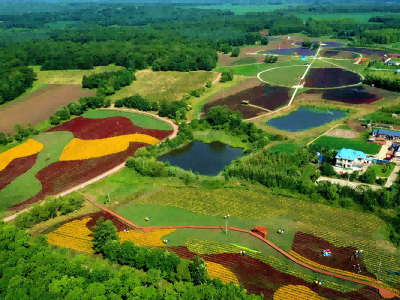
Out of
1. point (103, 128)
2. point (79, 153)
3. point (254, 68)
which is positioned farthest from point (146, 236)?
point (254, 68)

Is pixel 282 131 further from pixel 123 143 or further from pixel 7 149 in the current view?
pixel 7 149

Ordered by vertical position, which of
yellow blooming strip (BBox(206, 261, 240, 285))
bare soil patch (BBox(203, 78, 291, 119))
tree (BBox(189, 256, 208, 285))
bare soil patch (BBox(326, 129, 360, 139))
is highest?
bare soil patch (BBox(203, 78, 291, 119))

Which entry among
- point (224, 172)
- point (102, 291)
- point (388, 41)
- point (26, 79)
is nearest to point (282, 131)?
point (224, 172)

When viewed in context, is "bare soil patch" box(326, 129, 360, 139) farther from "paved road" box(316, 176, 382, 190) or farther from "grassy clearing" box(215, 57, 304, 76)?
"grassy clearing" box(215, 57, 304, 76)

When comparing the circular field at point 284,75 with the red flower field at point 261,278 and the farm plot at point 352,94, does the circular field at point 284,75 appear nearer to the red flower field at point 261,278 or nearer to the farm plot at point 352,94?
the farm plot at point 352,94

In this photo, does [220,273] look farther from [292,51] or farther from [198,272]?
[292,51]

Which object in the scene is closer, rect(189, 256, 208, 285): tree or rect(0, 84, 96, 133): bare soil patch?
rect(189, 256, 208, 285): tree

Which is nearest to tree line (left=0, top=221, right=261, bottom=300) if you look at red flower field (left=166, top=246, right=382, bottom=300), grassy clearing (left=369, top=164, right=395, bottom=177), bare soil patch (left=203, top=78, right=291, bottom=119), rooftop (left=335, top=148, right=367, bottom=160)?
red flower field (left=166, top=246, right=382, bottom=300)
